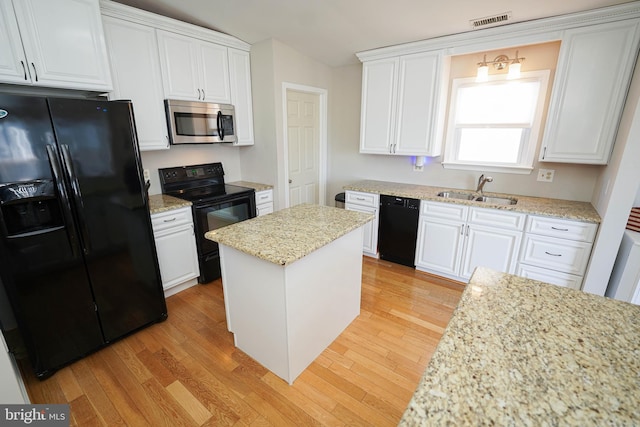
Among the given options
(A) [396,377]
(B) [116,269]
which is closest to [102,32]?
(B) [116,269]

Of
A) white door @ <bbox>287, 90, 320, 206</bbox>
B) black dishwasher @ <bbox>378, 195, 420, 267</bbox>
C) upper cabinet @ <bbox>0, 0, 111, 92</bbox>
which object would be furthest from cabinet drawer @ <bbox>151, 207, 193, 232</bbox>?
black dishwasher @ <bbox>378, 195, 420, 267</bbox>

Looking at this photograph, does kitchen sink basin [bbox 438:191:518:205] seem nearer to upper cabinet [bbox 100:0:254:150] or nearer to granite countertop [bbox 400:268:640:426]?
granite countertop [bbox 400:268:640:426]

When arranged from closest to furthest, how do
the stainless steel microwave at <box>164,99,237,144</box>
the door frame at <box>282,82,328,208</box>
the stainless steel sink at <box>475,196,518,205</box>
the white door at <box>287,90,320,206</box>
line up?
the stainless steel microwave at <box>164,99,237,144</box> → the stainless steel sink at <box>475,196,518,205</box> → the door frame at <box>282,82,328,208</box> → the white door at <box>287,90,320,206</box>

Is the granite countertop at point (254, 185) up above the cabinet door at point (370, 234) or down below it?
above

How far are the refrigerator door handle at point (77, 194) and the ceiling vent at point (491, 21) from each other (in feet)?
10.7

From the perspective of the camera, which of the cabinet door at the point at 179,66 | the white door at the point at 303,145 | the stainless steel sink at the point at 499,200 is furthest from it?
the white door at the point at 303,145

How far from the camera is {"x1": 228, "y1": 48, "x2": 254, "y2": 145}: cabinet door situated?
318cm

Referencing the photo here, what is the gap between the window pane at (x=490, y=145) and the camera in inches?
117

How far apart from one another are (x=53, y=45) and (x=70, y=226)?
49.5 inches

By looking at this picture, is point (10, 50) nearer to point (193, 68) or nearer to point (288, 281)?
point (193, 68)

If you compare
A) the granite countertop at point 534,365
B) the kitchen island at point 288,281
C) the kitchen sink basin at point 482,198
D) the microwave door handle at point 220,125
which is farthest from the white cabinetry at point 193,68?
the granite countertop at point 534,365

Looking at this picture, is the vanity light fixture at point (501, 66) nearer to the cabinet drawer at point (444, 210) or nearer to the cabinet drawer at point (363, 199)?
the cabinet drawer at point (444, 210)

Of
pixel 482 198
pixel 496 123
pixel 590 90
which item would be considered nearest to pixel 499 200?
pixel 482 198

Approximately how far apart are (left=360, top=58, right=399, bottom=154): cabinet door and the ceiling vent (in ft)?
2.59
